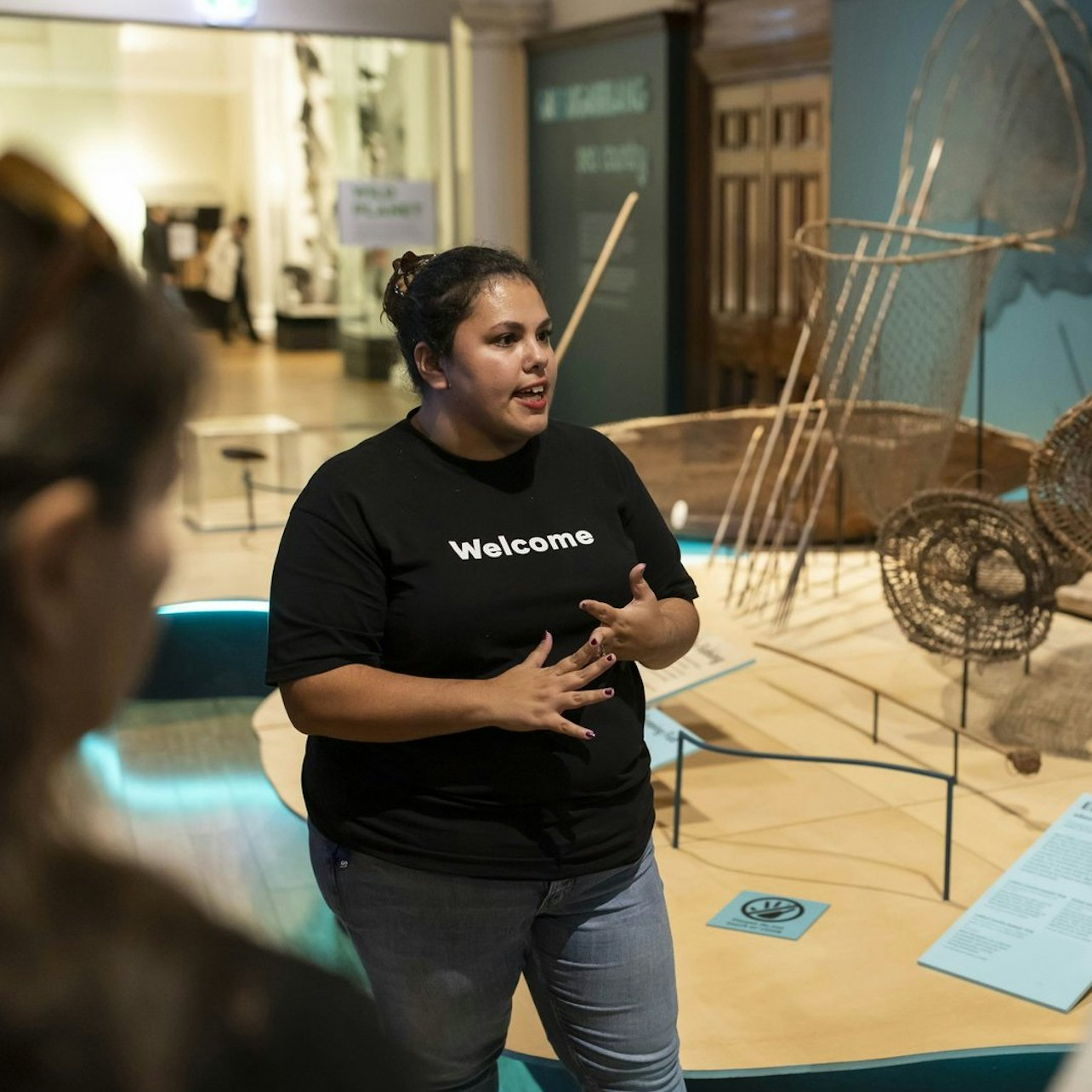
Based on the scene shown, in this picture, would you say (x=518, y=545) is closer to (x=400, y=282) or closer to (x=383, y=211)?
(x=400, y=282)

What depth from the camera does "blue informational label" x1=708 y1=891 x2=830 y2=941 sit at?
2891 millimetres

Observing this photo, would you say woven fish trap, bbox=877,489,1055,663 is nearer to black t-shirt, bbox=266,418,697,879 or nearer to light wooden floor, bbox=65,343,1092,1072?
light wooden floor, bbox=65,343,1092,1072

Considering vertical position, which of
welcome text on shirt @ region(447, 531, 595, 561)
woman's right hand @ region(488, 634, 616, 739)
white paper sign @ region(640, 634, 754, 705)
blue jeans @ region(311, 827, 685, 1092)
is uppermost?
welcome text on shirt @ region(447, 531, 595, 561)

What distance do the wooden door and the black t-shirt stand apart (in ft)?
18.9

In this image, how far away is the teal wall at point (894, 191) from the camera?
5.77m

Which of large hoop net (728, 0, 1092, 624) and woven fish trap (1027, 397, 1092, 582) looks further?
large hoop net (728, 0, 1092, 624)

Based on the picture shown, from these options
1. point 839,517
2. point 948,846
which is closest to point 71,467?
point 948,846

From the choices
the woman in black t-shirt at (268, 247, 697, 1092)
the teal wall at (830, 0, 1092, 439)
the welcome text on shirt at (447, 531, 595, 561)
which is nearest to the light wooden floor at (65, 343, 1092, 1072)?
the woman in black t-shirt at (268, 247, 697, 1092)

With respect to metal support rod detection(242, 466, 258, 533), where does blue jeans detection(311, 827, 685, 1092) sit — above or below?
above

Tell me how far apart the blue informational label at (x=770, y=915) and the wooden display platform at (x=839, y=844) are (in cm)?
3

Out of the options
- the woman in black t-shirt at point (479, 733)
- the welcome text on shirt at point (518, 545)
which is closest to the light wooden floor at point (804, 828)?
the woman in black t-shirt at point (479, 733)

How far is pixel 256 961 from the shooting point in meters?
0.57

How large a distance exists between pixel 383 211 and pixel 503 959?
6.37m

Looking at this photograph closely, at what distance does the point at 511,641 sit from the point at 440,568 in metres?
0.11
